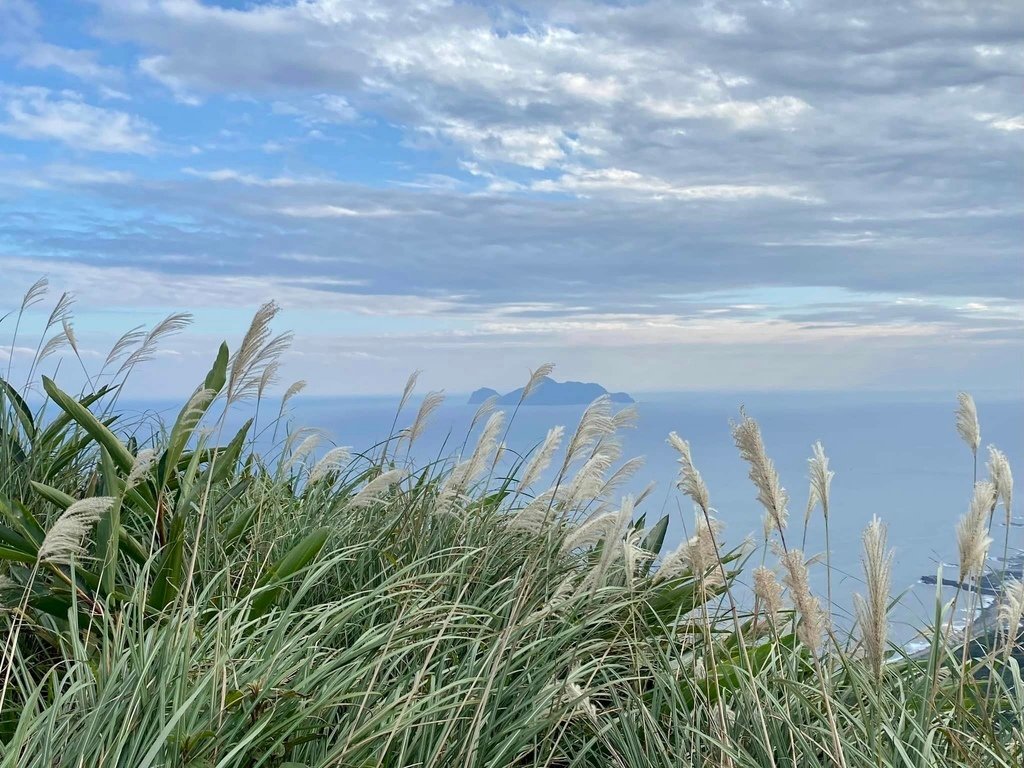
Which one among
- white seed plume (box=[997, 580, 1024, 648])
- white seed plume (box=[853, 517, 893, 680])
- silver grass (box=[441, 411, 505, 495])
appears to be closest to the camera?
white seed plume (box=[853, 517, 893, 680])

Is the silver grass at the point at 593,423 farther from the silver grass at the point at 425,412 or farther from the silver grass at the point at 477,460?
the silver grass at the point at 425,412

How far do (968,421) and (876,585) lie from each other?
1141mm

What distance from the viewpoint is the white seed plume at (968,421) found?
268 cm

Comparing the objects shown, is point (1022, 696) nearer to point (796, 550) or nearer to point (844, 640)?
point (844, 640)

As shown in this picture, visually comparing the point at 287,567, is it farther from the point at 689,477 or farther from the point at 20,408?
the point at 20,408

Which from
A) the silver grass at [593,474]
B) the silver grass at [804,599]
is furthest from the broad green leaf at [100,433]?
the silver grass at [804,599]

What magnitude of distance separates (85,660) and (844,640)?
7.32ft

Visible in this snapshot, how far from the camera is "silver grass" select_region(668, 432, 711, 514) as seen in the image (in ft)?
6.75

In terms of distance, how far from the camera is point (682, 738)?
7.75ft

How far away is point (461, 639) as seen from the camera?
291 centimetres

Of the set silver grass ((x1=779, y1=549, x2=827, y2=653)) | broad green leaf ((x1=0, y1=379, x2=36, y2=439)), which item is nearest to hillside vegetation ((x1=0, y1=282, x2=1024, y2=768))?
silver grass ((x1=779, y1=549, x2=827, y2=653))

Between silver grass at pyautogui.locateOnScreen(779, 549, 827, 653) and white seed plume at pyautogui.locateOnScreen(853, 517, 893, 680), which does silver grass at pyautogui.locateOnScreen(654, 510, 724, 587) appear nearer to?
silver grass at pyautogui.locateOnScreen(779, 549, 827, 653)

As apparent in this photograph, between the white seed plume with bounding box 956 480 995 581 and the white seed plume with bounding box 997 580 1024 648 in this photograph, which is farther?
the white seed plume with bounding box 997 580 1024 648

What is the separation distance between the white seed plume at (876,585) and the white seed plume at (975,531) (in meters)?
0.44
